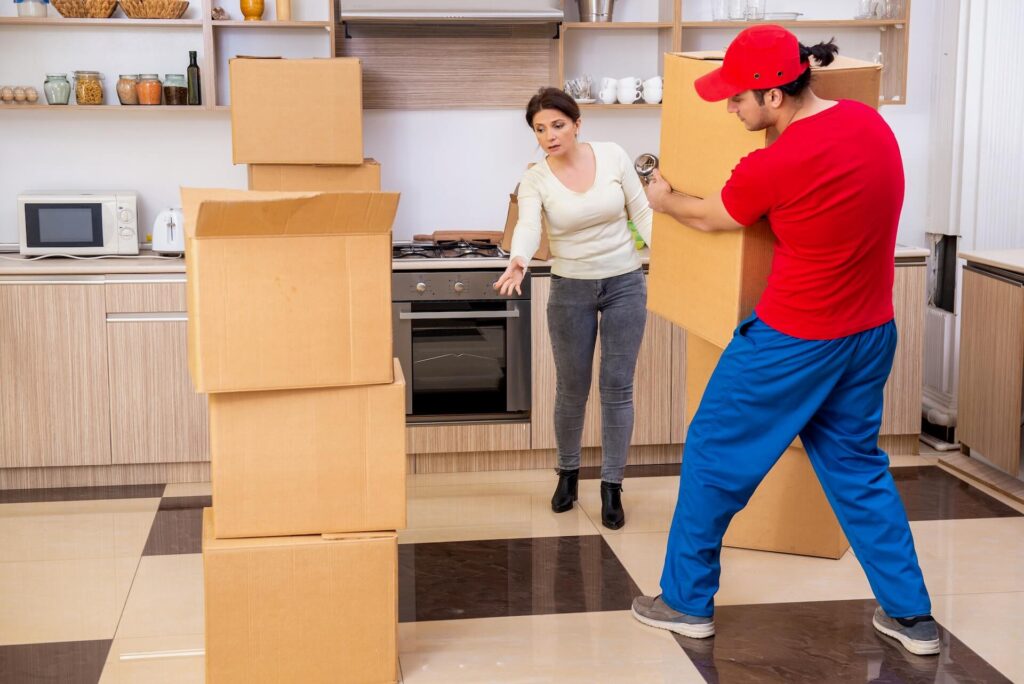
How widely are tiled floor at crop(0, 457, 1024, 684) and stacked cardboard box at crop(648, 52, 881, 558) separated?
0.34ft

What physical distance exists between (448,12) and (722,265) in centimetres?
193

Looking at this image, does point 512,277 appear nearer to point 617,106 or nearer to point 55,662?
point 55,662

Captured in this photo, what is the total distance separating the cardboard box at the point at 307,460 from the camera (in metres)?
2.38

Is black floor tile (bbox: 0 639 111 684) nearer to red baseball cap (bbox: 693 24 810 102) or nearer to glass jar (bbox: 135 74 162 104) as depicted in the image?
red baseball cap (bbox: 693 24 810 102)

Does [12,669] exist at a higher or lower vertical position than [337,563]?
lower

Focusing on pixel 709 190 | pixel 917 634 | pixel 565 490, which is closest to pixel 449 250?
pixel 565 490

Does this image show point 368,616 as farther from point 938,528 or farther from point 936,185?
point 936,185

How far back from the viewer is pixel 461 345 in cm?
423

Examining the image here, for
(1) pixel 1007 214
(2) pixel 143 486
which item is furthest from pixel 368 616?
(1) pixel 1007 214

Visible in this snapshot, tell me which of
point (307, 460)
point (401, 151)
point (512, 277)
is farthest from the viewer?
point (401, 151)

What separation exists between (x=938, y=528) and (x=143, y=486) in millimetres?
2707

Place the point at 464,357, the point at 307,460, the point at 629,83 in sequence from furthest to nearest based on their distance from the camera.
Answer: the point at 629,83 < the point at 464,357 < the point at 307,460

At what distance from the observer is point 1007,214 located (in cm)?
455

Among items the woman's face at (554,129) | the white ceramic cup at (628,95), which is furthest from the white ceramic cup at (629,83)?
the woman's face at (554,129)
